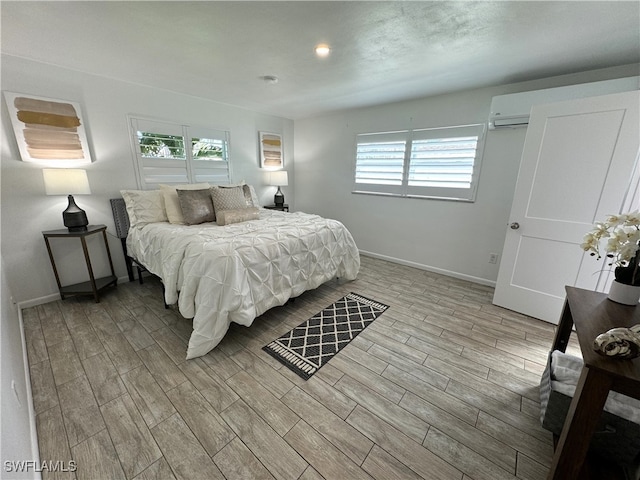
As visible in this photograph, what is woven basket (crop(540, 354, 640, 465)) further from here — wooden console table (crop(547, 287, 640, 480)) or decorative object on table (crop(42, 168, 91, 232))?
decorative object on table (crop(42, 168, 91, 232))

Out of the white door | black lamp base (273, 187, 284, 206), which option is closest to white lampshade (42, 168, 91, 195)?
black lamp base (273, 187, 284, 206)

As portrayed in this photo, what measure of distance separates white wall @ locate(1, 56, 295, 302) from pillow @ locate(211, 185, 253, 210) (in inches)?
41.5

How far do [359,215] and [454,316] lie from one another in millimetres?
2242

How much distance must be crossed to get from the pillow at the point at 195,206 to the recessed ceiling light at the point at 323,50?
6.31 feet

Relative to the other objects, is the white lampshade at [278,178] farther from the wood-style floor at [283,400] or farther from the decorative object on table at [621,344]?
the decorative object on table at [621,344]

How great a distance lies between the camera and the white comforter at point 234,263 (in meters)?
1.86

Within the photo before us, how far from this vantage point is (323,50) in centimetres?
202

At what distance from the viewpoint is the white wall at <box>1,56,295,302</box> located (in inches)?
90.4

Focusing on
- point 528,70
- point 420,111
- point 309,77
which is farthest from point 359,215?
point 528,70

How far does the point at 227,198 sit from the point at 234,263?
56.3 inches

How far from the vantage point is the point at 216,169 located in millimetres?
3783

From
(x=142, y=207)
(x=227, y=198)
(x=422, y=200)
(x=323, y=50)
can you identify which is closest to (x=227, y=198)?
(x=227, y=198)

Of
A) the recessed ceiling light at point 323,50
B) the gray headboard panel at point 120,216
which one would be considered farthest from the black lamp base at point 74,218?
the recessed ceiling light at point 323,50

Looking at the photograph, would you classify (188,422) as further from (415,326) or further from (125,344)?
(415,326)
